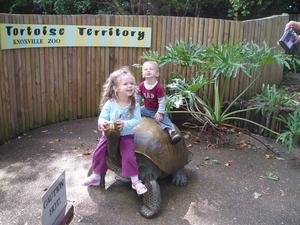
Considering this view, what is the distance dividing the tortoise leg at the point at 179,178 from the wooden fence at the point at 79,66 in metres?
2.56

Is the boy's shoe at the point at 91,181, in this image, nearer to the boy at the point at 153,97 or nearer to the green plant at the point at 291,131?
the boy at the point at 153,97

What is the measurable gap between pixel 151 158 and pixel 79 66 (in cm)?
321

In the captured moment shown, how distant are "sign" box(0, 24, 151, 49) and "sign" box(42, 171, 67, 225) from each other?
3.23 m

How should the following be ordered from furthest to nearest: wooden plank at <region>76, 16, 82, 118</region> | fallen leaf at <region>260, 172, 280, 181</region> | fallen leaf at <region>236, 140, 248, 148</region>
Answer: wooden plank at <region>76, 16, 82, 118</region>, fallen leaf at <region>236, 140, 248, 148</region>, fallen leaf at <region>260, 172, 280, 181</region>

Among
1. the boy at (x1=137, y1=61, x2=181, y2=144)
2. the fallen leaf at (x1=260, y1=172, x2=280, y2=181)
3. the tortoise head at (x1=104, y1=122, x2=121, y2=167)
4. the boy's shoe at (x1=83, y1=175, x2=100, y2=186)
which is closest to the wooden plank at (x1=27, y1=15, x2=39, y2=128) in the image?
the boy at (x1=137, y1=61, x2=181, y2=144)

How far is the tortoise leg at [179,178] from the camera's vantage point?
4395 millimetres

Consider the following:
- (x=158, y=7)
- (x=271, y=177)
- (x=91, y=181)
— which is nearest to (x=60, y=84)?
(x=91, y=181)

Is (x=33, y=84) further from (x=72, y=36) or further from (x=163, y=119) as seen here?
(x=163, y=119)

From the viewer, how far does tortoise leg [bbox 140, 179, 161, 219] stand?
147 inches

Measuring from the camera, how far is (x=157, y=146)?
3934 mm

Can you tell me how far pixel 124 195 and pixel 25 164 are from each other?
5.22 feet

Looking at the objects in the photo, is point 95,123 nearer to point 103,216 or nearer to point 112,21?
point 112,21

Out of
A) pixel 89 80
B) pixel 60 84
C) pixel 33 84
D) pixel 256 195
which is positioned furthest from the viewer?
pixel 89 80

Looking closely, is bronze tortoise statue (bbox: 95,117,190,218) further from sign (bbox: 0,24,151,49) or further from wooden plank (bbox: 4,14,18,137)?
sign (bbox: 0,24,151,49)
